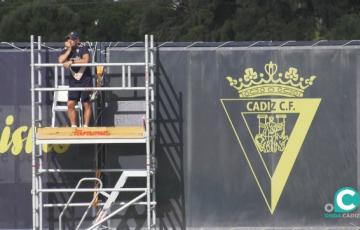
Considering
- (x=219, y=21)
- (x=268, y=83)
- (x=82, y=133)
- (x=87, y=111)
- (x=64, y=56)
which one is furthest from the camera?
(x=219, y=21)

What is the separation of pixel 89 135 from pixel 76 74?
0.89 m

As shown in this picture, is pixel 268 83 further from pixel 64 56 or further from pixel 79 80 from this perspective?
pixel 64 56

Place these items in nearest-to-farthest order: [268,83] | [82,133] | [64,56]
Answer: [82,133] → [64,56] → [268,83]

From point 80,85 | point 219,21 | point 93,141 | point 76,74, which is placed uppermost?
point 219,21

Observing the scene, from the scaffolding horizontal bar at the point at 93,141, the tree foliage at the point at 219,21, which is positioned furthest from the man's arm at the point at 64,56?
the tree foliage at the point at 219,21

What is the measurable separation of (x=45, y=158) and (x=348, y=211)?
432 centimetres

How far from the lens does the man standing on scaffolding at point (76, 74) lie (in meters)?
9.80

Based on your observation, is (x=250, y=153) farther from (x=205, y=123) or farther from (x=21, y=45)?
(x=21, y=45)

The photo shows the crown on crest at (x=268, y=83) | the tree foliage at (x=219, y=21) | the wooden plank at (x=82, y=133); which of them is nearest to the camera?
the wooden plank at (x=82, y=133)

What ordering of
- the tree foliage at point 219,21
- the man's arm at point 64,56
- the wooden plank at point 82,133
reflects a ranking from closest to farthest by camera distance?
the wooden plank at point 82,133, the man's arm at point 64,56, the tree foliage at point 219,21

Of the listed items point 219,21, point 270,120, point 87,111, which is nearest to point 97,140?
point 87,111

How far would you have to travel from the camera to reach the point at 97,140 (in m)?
9.51

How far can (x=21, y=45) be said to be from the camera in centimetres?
1034

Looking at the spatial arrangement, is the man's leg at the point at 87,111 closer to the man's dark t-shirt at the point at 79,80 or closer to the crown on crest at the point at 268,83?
the man's dark t-shirt at the point at 79,80
